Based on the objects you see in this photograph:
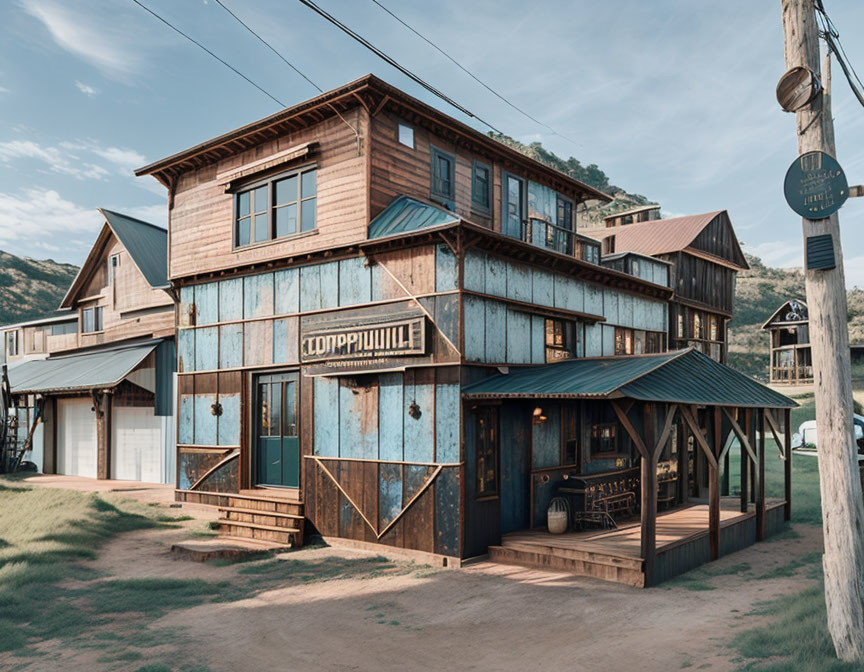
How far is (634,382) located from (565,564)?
3367 mm

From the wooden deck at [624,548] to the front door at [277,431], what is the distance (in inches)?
214

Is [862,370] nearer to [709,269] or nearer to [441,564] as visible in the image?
[709,269]

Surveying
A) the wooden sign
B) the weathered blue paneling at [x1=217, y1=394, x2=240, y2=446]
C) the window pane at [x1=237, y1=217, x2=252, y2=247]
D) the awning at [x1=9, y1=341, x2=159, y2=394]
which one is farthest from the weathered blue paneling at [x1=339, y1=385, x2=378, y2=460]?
the awning at [x1=9, y1=341, x2=159, y2=394]

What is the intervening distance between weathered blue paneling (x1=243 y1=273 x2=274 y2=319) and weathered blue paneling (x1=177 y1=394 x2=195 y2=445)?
315 cm

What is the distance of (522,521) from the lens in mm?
14000

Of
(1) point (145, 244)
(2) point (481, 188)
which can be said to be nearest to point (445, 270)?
(2) point (481, 188)

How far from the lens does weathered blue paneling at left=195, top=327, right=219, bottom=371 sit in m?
17.4

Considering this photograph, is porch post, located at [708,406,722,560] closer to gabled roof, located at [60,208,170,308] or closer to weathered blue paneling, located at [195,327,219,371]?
weathered blue paneling, located at [195,327,219,371]

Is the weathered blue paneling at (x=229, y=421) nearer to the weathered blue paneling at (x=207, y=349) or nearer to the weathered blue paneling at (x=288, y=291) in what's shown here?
→ the weathered blue paneling at (x=207, y=349)

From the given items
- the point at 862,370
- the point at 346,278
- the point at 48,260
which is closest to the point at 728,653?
the point at 346,278

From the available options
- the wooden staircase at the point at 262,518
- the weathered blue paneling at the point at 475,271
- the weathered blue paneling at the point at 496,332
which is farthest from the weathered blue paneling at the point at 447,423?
the wooden staircase at the point at 262,518

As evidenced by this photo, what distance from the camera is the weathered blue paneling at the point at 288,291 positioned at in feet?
50.9

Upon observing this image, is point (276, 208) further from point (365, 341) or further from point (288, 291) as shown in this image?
point (365, 341)

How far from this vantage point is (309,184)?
50.8ft
